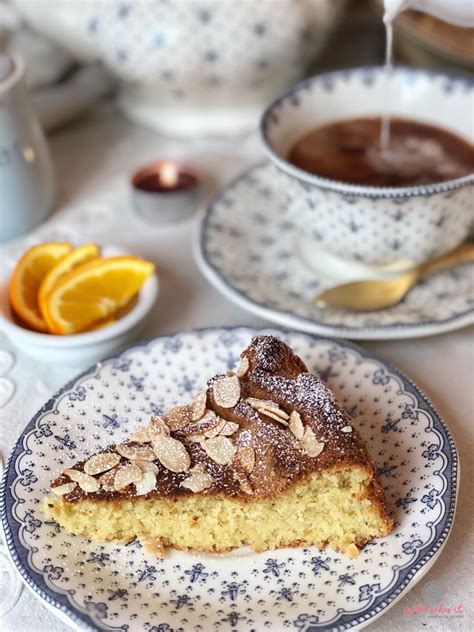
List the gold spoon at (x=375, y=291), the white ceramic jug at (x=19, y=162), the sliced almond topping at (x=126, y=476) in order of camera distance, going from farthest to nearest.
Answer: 1. the white ceramic jug at (x=19, y=162)
2. the gold spoon at (x=375, y=291)
3. the sliced almond topping at (x=126, y=476)

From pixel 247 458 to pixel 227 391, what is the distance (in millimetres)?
108

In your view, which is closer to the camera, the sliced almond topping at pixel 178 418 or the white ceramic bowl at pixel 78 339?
the sliced almond topping at pixel 178 418

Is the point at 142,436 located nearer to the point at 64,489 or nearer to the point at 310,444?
the point at 64,489

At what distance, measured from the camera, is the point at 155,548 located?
107cm

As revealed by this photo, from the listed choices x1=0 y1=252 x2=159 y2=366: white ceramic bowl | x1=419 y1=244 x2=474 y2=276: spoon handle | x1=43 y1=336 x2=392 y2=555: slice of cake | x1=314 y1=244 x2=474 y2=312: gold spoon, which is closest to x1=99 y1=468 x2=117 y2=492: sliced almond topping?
x1=43 y1=336 x2=392 y2=555: slice of cake

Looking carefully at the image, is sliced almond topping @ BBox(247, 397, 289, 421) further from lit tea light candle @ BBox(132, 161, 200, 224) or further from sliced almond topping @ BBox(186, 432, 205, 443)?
lit tea light candle @ BBox(132, 161, 200, 224)

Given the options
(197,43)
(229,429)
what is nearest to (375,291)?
(229,429)

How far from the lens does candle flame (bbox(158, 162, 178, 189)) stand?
177cm

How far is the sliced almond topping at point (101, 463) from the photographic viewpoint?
1.07m

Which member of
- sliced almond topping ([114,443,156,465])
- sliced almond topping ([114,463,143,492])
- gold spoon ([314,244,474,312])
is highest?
sliced almond topping ([114,443,156,465])

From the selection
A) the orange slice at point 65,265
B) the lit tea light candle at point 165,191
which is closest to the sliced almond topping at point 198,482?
the orange slice at point 65,265

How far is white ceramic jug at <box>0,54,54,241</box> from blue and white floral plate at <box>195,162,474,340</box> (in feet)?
1.22

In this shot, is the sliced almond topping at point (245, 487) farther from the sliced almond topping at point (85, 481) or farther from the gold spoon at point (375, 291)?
the gold spoon at point (375, 291)

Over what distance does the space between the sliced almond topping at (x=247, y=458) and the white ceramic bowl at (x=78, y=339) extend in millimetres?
388
